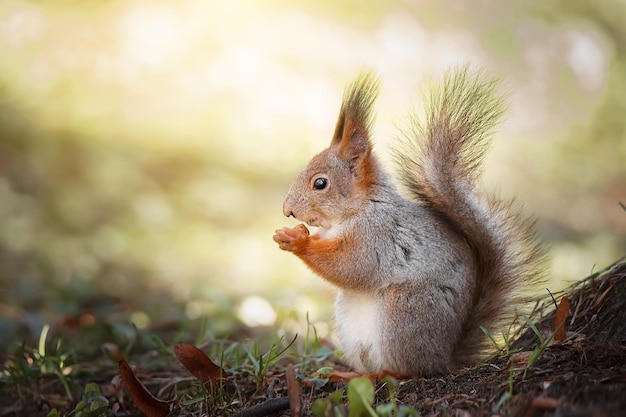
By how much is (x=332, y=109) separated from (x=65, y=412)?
3.88m

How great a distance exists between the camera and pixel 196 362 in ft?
6.37

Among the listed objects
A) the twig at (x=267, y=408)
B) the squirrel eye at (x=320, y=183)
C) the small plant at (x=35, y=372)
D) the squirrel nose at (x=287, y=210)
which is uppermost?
the squirrel eye at (x=320, y=183)

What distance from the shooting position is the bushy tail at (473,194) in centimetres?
194

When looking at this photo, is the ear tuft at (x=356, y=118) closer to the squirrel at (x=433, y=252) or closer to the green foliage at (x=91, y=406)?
the squirrel at (x=433, y=252)

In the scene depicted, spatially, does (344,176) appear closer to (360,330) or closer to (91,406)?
(360,330)

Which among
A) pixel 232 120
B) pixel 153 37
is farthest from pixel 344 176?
pixel 153 37

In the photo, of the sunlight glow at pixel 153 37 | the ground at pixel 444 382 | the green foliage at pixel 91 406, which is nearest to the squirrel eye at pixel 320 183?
the ground at pixel 444 382

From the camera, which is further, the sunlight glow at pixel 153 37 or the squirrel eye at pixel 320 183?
the sunlight glow at pixel 153 37

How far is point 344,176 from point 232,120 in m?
3.56

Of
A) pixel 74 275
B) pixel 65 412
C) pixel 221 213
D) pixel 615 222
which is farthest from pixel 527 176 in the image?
pixel 65 412

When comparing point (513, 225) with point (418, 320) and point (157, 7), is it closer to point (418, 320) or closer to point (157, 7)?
point (418, 320)

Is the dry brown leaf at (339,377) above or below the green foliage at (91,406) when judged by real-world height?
above

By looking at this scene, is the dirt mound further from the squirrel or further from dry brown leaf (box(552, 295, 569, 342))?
the squirrel

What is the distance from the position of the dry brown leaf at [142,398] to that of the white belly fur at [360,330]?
53cm
